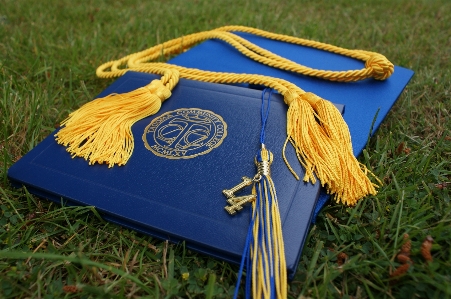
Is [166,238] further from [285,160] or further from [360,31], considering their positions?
[360,31]

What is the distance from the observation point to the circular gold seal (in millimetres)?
1008

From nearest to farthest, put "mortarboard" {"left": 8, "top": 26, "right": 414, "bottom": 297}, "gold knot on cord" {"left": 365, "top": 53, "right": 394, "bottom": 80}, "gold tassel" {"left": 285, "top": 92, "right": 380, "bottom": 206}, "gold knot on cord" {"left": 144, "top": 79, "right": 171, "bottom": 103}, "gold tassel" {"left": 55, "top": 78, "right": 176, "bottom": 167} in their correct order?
"mortarboard" {"left": 8, "top": 26, "right": 414, "bottom": 297}, "gold tassel" {"left": 285, "top": 92, "right": 380, "bottom": 206}, "gold tassel" {"left": 55, "top": 78, "right": 176, "bottom": 167}, "gold knot on cord" {"left": 144, "top": 79, "right": 171, "bottom": 103}, "gold knot on cord" {"left": 365, "top": 53, "right": 394, "bottom": 80}

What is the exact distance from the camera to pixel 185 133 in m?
1.05

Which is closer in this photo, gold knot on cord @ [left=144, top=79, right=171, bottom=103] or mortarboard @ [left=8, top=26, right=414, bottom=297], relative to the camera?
mortarboard @ [left=8, top=26, right=414, bottom=297]

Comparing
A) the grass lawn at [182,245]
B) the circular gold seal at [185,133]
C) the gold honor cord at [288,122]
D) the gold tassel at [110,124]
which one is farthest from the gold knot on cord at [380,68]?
the gold tassel at [110,124]

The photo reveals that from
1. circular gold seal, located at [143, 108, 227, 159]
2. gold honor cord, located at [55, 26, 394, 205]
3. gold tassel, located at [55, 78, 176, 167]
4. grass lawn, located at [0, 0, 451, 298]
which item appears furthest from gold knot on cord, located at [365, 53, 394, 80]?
gold tassel, located at [55, 78, 176, 167]

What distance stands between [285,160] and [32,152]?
2.22ft

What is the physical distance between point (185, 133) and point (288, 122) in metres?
0.27

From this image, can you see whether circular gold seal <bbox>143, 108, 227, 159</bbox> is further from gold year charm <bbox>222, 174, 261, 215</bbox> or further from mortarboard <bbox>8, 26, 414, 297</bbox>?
gold year charm <bbox>222, 174, 261, 215</bbox>

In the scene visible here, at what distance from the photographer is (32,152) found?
41.9 inches

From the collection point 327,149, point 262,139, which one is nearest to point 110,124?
point 262,139

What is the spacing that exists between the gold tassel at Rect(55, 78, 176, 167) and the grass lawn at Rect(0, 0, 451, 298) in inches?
6.2

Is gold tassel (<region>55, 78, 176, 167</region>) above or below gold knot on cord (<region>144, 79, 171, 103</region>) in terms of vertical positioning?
below

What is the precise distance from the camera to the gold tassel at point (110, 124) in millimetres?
1026
